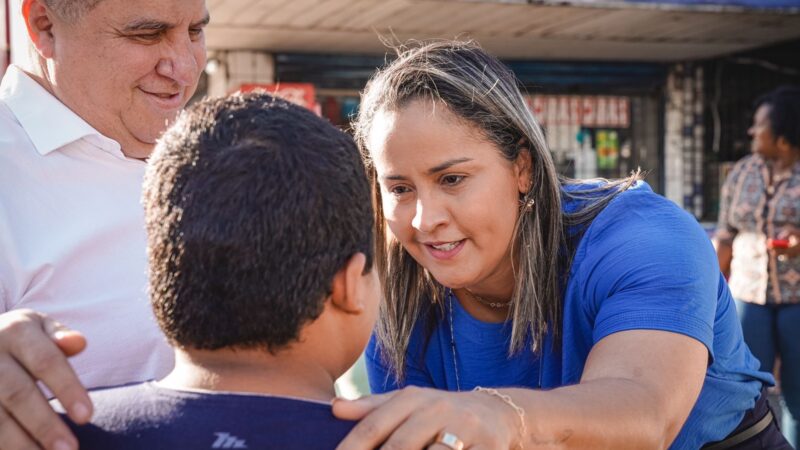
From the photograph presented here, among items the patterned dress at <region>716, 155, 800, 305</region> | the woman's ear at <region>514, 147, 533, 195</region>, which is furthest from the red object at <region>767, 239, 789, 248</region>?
the woman's ear at <region>514, 147, 533, 195</region>

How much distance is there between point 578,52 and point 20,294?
28.0ft

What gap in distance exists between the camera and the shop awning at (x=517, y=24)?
23.8ft

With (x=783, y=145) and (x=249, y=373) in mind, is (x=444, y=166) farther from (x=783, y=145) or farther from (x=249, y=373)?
(x=783, y=145)

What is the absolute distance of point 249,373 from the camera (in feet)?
4.53

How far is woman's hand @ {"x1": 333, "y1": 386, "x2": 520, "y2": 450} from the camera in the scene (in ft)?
4.28

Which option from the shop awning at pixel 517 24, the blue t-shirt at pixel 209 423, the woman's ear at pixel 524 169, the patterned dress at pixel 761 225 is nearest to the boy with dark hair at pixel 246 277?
the blue t-shirt at pixel 209 423

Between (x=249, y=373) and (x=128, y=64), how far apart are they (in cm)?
103

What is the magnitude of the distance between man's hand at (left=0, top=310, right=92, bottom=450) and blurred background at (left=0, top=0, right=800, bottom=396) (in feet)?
16.3

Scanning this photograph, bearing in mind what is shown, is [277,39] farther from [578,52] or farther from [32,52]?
[32,52]

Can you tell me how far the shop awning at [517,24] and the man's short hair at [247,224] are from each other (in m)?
5.53

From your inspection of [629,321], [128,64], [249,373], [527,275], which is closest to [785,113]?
[527,275]

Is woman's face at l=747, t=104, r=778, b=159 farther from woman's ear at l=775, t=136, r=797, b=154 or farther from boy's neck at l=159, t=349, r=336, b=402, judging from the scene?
boy's neck at l=159, t=349, r=336, b=402

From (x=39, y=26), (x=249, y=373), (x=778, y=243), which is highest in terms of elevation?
(x=39, y=26)

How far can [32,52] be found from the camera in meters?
2.19
